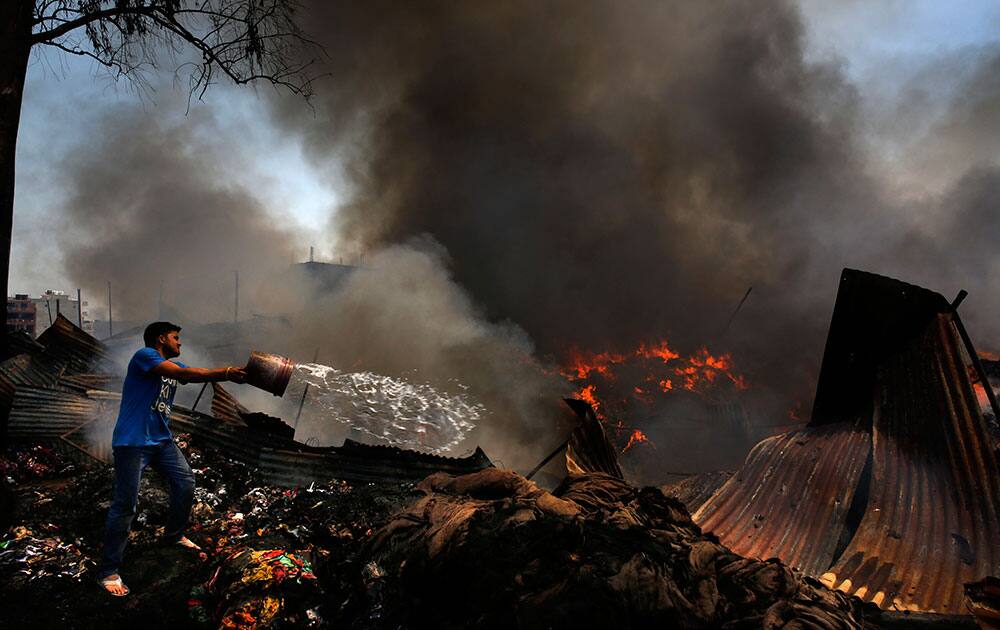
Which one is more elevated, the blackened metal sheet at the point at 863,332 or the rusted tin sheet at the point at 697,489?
the blackened metal sheet at the point at 863,332

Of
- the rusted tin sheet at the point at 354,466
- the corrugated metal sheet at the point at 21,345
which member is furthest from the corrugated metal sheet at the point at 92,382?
the rusted tin sheet at the point at 354,466

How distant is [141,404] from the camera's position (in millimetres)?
3078

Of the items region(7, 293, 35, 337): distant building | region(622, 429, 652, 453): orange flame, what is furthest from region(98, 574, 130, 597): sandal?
region(7, 293, 35, 337): distant building

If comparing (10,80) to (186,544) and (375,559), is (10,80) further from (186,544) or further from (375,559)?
(375,559)

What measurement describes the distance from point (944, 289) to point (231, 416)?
2165cm

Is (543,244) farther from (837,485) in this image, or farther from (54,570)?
(54,570)

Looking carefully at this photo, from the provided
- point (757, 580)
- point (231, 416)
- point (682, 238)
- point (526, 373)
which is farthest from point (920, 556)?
point (682, 238)

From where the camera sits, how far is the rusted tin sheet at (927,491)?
333 centimetres

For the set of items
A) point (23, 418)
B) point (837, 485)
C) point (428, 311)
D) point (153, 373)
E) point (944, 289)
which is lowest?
point (23, 418)

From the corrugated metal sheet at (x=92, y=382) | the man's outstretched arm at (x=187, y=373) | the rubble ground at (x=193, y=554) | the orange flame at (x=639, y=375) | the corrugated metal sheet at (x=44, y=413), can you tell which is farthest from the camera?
the orange flame at (x=639, y=375)

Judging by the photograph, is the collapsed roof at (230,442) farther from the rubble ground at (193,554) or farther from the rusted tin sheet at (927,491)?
the rusted tin sheet at (927,491)

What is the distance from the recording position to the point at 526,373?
44.2 feet

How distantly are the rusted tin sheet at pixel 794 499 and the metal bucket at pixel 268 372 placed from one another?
3.97 m

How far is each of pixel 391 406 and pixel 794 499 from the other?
8886mm
